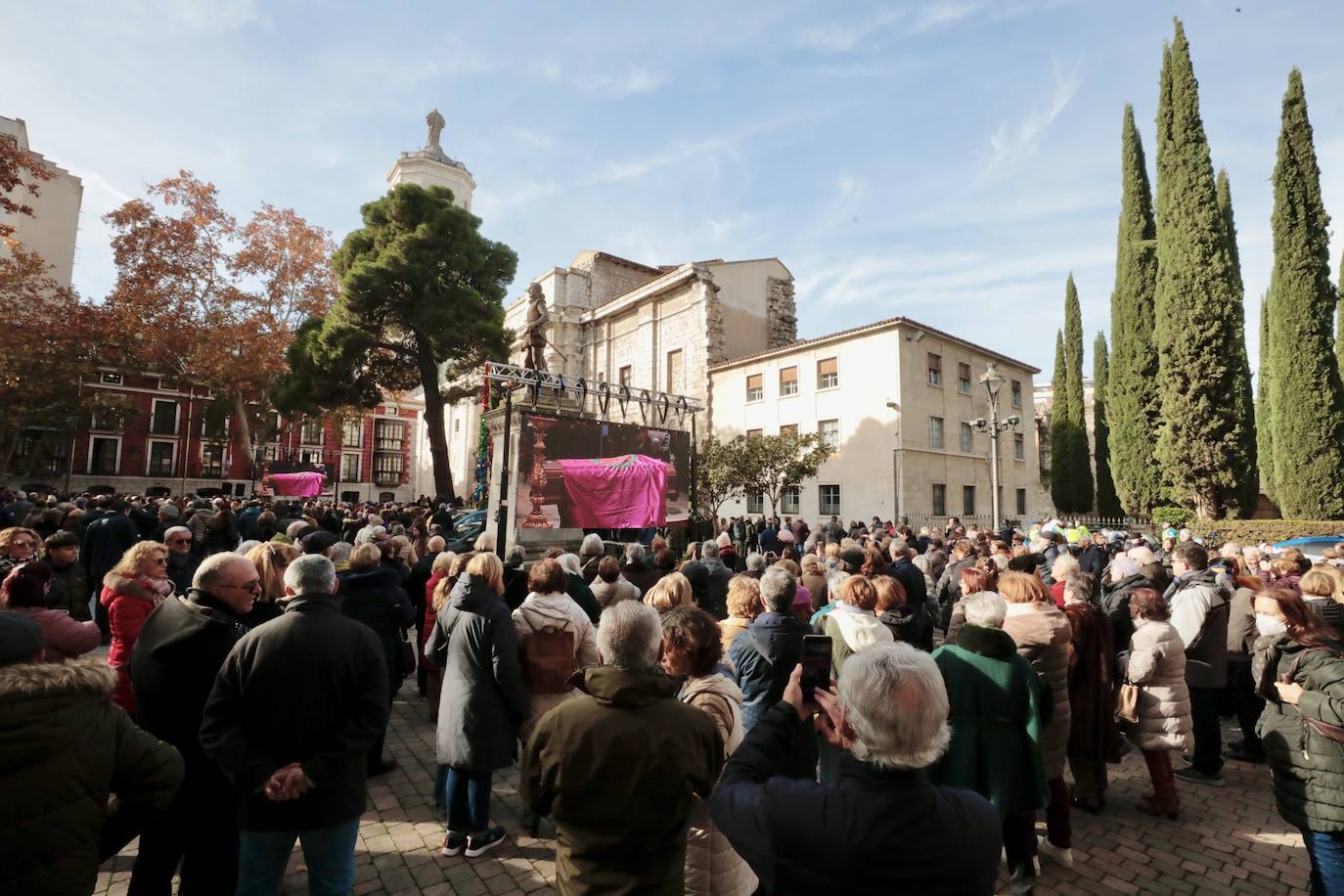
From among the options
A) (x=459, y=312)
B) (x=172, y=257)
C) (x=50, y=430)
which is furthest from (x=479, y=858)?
(x=50, y=430)

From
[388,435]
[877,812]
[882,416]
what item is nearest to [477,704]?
[877,812]

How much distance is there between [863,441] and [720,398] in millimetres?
7291

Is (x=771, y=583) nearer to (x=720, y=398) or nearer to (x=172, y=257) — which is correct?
(x=720, y=398)

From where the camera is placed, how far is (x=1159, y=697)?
169 inches

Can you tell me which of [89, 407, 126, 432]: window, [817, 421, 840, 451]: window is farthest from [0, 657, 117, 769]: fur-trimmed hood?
[89, 407, 126, 432]: window

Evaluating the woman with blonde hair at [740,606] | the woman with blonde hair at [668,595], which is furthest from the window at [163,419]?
the woman with blonde hair at [740,606]

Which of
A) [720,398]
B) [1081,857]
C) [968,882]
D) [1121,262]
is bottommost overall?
[1081,857]

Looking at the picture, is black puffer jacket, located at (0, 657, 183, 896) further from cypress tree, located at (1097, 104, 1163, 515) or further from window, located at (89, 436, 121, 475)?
window, located at (89, 436, 121, 475)

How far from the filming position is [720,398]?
28719 millimetres

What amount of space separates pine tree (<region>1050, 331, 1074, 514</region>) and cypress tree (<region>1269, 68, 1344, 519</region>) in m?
11.6

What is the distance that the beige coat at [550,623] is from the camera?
379 centimetres

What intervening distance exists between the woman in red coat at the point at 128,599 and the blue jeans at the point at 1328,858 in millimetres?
6110

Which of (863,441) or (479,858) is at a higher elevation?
(863,441)

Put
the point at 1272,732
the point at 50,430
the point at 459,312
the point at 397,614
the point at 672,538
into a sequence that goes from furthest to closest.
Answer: the point at 50,430
the point at 459,312
the point at 672,538
the point at 397,614
the point at 1272,732
